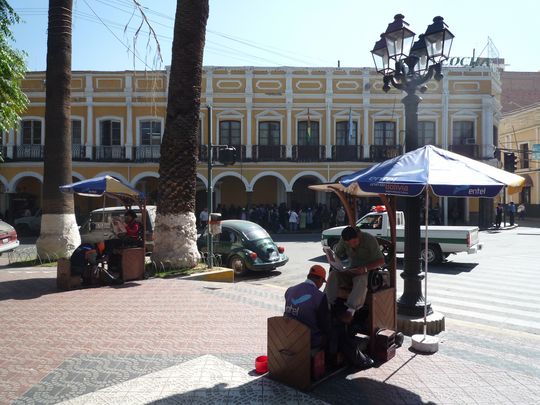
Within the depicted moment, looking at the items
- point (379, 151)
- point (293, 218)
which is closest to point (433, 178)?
point (293, 218)

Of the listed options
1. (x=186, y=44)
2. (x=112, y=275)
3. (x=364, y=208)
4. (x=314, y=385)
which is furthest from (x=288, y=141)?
(x=314, y=385)

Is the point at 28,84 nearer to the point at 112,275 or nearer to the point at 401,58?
the point at 112,275

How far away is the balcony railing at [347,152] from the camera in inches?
1143

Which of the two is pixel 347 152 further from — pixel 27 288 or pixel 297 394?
pixel 297 394

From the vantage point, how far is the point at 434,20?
22.9 ft

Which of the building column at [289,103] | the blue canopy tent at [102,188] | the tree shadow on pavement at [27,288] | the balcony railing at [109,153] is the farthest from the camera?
the building column at [289,103]

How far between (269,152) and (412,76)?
72.7 ft

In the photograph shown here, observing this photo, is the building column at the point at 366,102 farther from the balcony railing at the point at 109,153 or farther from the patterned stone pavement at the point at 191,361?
the patterned stone pavement at the point at 191,361

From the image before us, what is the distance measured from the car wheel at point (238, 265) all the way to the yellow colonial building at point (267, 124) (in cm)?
1597

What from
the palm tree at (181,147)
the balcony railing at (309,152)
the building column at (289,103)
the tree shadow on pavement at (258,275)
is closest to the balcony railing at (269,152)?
the building column at (289,103)

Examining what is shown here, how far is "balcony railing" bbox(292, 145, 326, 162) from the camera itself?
28984mm

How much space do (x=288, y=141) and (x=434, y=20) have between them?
73.1 feet

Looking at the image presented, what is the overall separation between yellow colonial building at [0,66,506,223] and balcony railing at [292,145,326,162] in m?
0.06

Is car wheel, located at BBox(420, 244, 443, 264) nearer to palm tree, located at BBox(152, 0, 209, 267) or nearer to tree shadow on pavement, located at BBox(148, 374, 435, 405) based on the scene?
palm tree, located at BBox(152, 0, 209, 267)
